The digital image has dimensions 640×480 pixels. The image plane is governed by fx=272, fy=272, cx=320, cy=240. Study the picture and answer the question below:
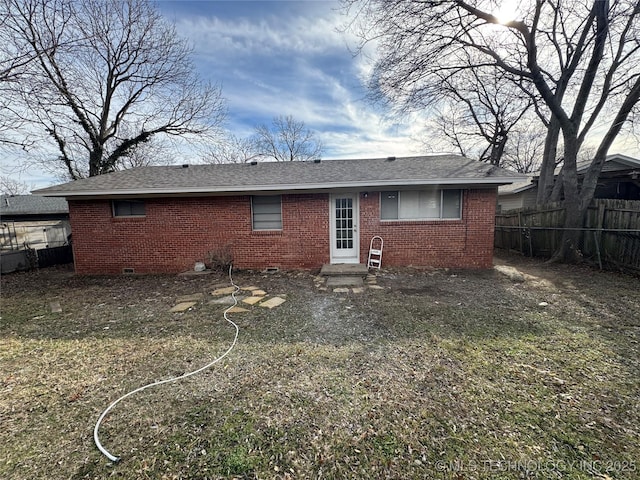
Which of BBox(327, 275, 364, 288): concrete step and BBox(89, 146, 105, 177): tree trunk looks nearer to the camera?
BBox(327, 275, 364, 288): concrete step

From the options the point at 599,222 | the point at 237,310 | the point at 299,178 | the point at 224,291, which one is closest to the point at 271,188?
the point at 299,178

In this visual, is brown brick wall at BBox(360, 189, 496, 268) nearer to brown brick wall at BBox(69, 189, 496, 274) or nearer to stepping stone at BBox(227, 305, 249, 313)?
brown brick wall at BBox(69, 189, 496, 274)

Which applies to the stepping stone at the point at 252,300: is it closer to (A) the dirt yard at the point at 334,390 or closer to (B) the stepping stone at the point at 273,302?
(B) the stepping stone at the point at 273,302

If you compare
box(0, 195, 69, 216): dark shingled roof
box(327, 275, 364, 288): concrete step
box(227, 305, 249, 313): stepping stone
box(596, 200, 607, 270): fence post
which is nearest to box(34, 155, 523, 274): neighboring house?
box(327, 275, 364, 288): concrete step

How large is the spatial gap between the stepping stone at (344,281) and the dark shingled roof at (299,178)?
7.98 ft

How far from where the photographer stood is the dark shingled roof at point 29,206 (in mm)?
18094

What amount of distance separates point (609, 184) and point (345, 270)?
13.7m

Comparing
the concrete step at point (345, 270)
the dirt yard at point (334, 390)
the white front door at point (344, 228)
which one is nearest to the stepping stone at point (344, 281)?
the concrete step at point (345, 270)

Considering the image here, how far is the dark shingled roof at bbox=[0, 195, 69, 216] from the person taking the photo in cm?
1809

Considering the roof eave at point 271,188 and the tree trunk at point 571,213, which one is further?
the tree trunk at point 571,213

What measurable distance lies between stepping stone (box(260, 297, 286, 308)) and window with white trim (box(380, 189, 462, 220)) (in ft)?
13.0

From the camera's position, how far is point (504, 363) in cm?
305

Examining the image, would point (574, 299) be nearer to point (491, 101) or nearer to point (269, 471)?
point (269, 471)

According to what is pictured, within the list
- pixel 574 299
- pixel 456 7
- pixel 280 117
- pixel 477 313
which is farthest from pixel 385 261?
pixel 280 117
